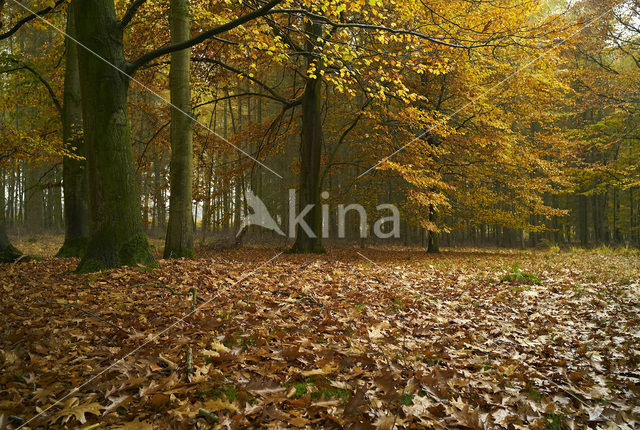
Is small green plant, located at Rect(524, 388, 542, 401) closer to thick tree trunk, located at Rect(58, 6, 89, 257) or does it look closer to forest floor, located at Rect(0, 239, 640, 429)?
forest floor, located at Rect(0, 239, 640, 429)

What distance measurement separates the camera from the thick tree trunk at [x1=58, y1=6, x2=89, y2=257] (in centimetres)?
973

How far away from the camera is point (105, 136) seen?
5.63m

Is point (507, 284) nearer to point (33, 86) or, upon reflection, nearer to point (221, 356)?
point (221, 356)

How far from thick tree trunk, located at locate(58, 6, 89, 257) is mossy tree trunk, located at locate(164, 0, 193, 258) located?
369 cm

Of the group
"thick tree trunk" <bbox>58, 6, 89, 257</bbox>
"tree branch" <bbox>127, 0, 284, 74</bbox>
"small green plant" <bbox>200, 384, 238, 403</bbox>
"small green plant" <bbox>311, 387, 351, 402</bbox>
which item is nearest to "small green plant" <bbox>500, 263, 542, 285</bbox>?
"small green plant" <bbox>311, 387, 351, 402</bbox>

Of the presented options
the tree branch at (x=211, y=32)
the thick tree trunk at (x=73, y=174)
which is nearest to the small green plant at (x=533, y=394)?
the tree branch at (x=211, y=32)

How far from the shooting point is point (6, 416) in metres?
1.90

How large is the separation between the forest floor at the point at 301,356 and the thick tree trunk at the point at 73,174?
16.4ft

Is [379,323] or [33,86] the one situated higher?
[33,86]

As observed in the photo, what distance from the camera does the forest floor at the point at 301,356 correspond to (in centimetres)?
212

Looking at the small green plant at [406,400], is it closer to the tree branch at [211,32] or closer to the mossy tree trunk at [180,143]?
the tree branch at [211,32]

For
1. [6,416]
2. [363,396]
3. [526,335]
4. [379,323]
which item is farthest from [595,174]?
[6,416]

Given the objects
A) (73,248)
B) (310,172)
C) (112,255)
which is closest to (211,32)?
(112,255)

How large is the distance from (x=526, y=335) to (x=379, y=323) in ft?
5.36
